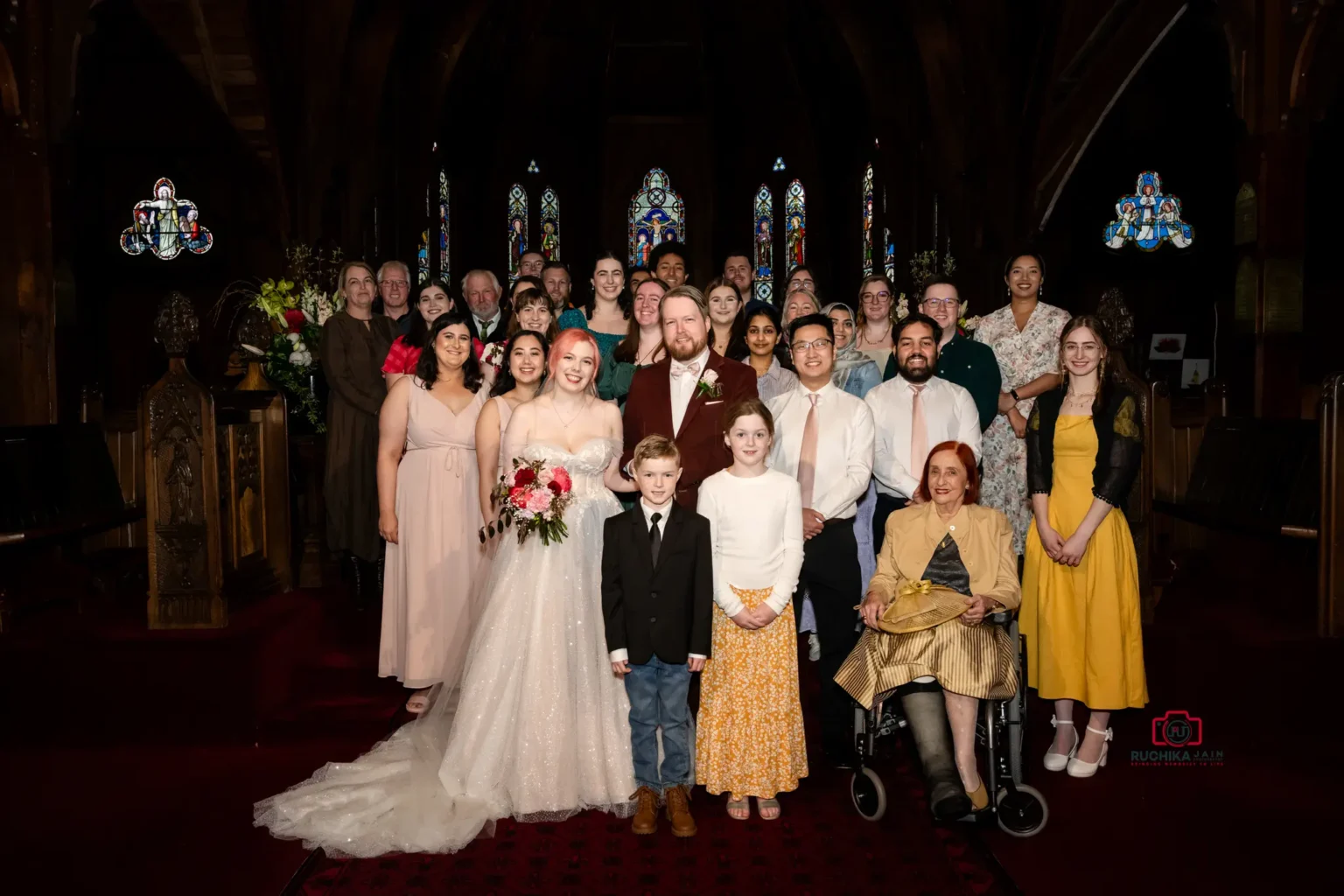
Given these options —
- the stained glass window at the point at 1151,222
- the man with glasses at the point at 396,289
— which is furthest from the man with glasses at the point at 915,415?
the stained glass window at the point at 1151,222

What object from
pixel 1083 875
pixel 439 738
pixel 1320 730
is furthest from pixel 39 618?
pixel 1320 730

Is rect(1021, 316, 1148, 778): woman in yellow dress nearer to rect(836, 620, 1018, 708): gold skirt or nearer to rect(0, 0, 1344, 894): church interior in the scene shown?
rect(0, 0, 1344, 894): church interior

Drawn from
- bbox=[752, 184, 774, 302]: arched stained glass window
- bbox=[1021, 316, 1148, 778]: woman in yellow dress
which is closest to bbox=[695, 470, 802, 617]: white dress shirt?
bbox=[1021, 316, 1148, 778]: woman in yellow dress

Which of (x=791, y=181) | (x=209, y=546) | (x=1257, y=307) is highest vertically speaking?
(x=791, y=181)

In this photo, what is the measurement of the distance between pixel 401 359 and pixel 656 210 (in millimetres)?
A: 15067

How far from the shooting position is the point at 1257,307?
9.77 m

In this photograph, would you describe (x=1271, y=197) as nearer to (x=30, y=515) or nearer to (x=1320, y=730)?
(x=1320, y=730)

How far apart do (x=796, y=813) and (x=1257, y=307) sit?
752 centimetres

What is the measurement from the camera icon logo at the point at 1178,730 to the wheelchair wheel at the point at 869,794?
5.04ft

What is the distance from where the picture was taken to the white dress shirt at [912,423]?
4973mm

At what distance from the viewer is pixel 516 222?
19578mm

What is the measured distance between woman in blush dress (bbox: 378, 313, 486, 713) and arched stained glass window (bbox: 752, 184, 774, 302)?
48.7ft

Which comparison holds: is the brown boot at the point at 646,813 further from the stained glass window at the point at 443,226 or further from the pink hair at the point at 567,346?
the stained glass window at the point at 443,226

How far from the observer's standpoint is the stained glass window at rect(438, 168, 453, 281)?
58.4 feet
